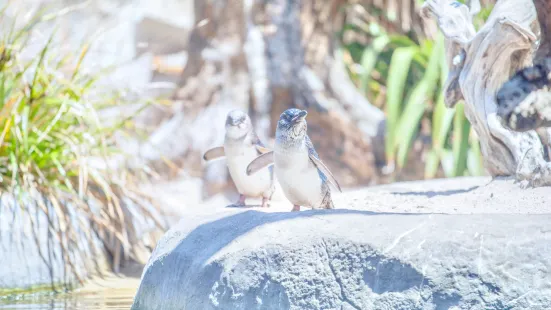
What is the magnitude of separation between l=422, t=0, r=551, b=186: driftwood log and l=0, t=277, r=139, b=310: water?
1.87 meters

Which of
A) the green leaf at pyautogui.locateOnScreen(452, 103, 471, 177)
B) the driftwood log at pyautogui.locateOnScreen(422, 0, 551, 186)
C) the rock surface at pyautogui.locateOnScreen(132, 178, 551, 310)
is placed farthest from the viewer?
the green leaf at pyautogui.locateOnScreen(452, 103, 471, 177)

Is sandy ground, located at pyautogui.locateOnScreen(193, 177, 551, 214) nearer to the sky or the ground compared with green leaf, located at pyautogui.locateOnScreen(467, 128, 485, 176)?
nearer to the sky

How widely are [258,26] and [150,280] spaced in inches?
168

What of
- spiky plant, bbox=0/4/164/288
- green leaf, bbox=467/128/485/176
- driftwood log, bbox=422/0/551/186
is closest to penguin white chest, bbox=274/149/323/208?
driftwood log, bbox=422/0/551/186

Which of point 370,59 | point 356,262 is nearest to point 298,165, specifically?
point 356,262

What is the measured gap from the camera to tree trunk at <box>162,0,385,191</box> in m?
7.32

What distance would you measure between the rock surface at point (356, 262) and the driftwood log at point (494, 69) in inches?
28.4

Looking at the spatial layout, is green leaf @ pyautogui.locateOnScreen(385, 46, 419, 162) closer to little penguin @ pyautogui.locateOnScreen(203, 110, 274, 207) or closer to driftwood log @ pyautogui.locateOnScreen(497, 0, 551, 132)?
little penguin @ pyautogui.locateOnScreen(203, 110, 274, 207)

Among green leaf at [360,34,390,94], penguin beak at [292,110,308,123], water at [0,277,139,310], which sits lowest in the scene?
water at [0,277,139,310]

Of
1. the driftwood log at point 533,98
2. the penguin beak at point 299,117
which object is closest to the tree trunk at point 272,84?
the penguin beak at point 299,117

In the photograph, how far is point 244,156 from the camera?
13.4ft

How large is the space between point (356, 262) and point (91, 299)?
2.07 metres

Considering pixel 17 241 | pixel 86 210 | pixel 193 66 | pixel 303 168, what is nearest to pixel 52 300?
pixel 17 241

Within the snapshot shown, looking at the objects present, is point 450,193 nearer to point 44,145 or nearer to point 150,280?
point 150,280
